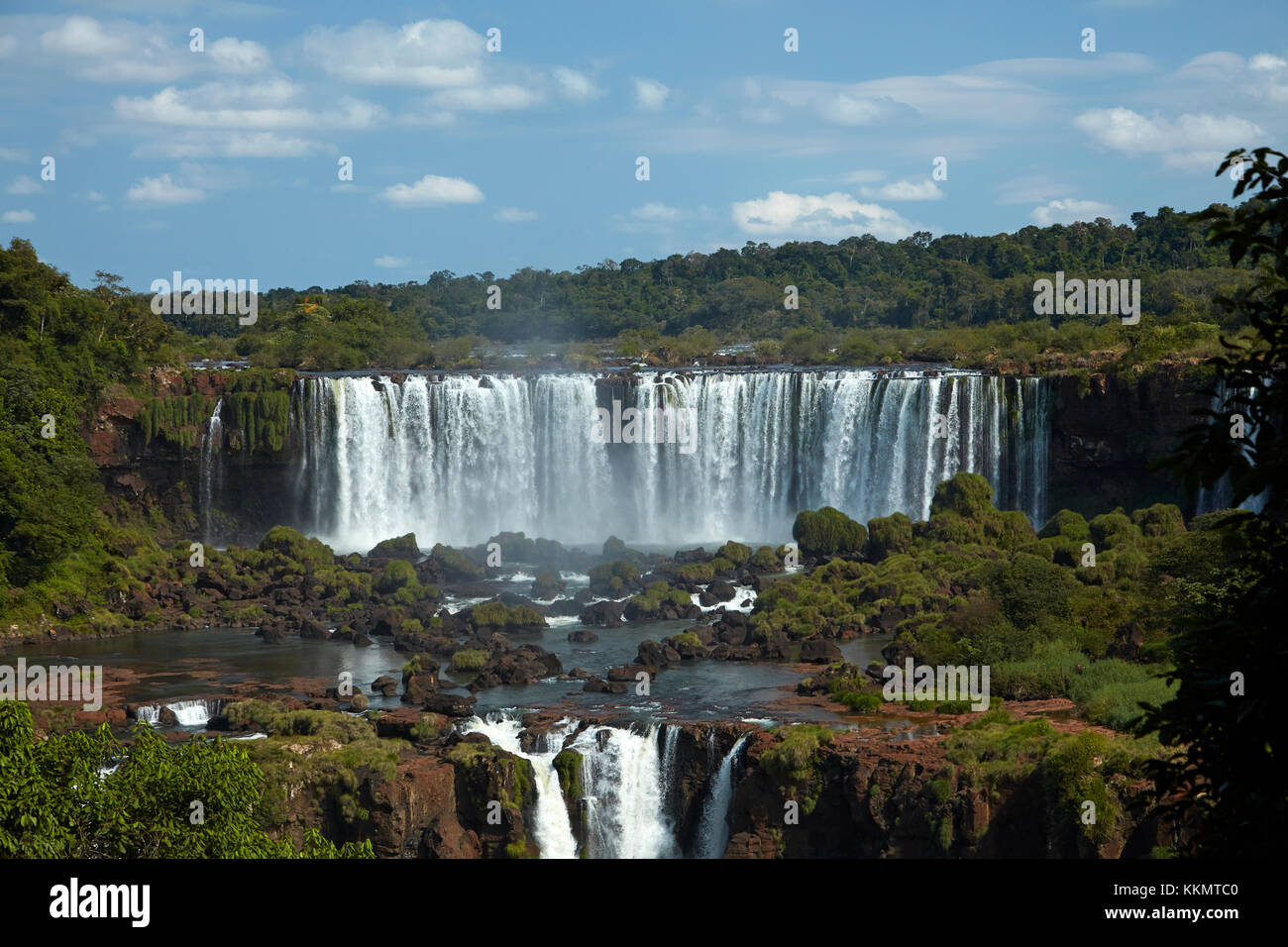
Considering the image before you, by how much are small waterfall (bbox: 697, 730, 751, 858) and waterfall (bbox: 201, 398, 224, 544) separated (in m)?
28.7

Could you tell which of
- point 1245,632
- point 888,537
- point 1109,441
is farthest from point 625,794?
point 1109,441

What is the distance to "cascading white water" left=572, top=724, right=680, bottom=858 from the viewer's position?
969 inches

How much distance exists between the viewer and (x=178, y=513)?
157 feet

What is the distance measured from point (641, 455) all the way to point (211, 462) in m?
15.0

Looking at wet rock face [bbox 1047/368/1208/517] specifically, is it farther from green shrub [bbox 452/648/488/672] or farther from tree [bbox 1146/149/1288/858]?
tree [bbox 1146/149/1288/858]

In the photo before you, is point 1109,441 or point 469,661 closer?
point 469,661

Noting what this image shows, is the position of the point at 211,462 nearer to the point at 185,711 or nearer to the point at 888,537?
the point at 185,711

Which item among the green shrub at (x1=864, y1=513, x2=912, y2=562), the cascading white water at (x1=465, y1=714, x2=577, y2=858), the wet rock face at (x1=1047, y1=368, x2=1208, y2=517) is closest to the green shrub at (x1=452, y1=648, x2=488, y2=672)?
the cascading white water at (x1=465, y1=714, x2=577, y2=858)

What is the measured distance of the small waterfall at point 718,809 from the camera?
79.5 ft

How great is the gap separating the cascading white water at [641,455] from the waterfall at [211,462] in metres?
2.83

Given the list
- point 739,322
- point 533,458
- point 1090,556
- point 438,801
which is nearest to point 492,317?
point 739,322

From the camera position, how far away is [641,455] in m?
50.4

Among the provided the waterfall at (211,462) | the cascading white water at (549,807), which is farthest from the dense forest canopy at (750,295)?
the cascading white water at (549,807)

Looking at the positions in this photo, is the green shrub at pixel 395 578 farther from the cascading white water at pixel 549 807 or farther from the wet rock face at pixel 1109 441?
the wet rock face at pixel 1109 441
